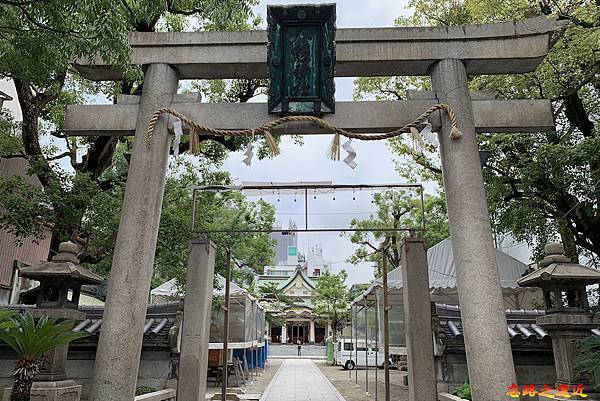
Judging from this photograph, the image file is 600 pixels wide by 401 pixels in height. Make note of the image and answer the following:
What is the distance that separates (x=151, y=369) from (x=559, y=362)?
5.93 m

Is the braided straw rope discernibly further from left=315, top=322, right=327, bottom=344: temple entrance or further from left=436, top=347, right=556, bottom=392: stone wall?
left=315, top=322, right=327, bottom=344: temple entrance

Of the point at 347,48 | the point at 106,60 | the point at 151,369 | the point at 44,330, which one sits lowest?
the point at 151,369

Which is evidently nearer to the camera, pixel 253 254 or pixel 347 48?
pixel 347 48

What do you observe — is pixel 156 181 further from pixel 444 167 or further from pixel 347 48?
pixel 444 167

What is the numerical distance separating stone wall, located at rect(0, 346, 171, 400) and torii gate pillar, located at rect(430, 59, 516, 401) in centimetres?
475

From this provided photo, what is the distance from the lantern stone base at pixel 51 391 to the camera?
5176mm

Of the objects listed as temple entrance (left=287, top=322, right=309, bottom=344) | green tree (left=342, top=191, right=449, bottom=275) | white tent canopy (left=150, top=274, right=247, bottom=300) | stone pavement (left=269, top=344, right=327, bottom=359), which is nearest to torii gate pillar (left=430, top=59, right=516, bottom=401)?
white tent canopy (left=150, top=274, right=247, bottom=300)

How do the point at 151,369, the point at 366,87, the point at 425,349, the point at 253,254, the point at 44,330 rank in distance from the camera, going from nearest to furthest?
1. the point at 44,330
2. the point at 425,349
3. the point at 151,369
4. the point at 366,87
5. the point at 253,254

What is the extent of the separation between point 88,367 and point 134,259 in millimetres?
2943

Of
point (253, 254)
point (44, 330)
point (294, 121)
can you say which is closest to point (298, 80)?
point (294, 121)

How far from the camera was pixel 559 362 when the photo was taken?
567 centimetres

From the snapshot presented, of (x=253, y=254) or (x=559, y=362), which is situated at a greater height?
(x=253, y=254)

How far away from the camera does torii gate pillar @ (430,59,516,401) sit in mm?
4797

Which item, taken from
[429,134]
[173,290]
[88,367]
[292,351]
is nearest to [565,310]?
[429,134]
